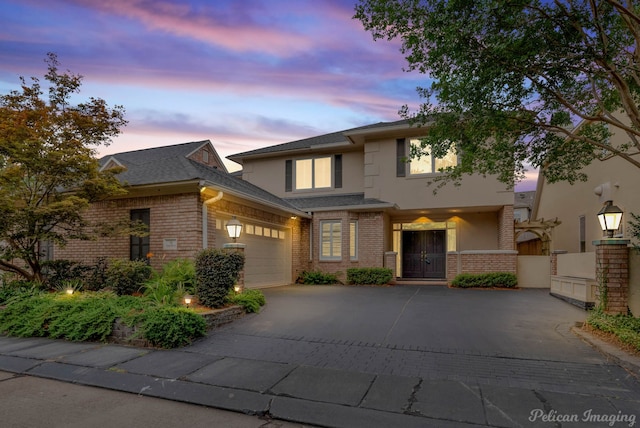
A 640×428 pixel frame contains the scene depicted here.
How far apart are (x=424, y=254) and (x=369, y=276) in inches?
151

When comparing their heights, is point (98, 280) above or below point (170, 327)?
above

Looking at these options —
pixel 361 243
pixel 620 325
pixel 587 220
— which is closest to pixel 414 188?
pixel 361 243

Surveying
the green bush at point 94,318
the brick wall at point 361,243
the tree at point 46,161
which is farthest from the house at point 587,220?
the tree at point 46,161

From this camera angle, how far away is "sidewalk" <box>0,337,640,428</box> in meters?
3.54

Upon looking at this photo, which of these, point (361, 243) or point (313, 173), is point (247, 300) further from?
point (313, 173)

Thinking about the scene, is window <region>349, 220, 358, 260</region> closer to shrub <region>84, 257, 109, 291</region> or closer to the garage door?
the garage door

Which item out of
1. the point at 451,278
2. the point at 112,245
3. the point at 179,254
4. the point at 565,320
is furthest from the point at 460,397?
the point at 451,278

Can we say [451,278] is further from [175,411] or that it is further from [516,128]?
[175,411]

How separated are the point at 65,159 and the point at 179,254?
11.5 ft

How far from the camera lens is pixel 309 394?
4.07 meters

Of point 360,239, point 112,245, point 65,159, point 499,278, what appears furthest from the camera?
point 360,239

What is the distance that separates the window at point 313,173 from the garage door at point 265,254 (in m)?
3.26

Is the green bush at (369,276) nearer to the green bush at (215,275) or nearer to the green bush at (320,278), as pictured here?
the green bush at (320,278)

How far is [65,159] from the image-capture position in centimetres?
877
